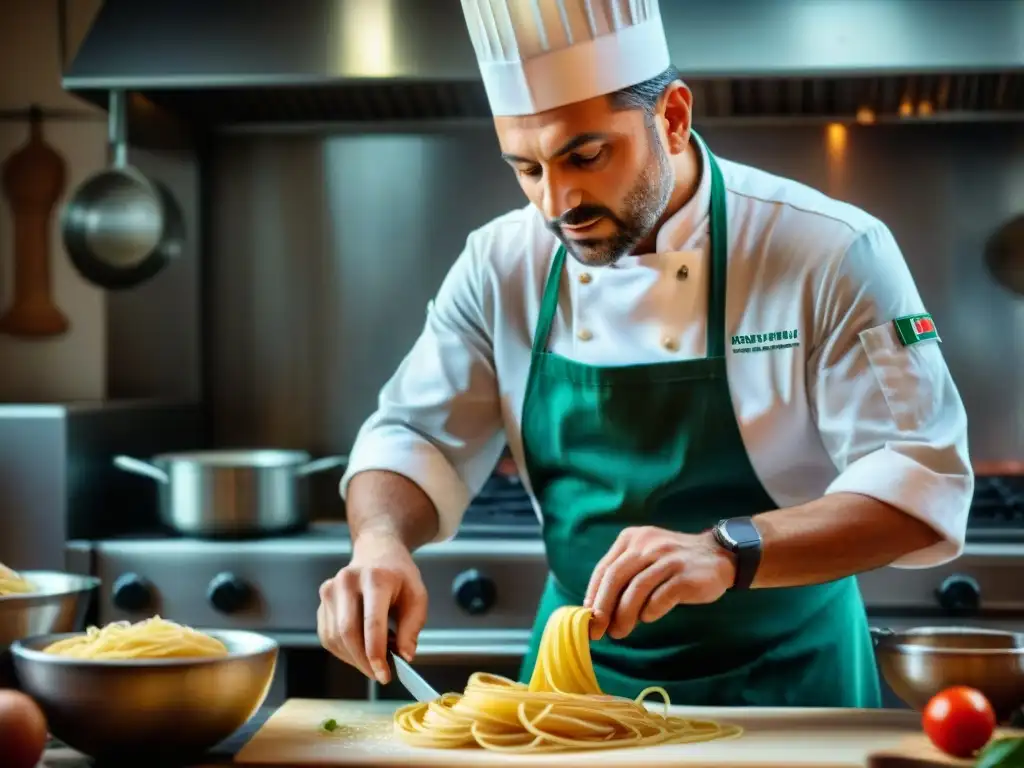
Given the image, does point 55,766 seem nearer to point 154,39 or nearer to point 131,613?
point 131,613

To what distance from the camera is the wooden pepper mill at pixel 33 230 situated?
11.8ft

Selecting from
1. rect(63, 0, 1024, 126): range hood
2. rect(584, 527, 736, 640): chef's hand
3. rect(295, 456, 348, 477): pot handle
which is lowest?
rect(584, 527, 736, 640): chef's hand

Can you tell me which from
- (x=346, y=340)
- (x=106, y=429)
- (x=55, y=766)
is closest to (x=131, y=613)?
(x=106, y=429)

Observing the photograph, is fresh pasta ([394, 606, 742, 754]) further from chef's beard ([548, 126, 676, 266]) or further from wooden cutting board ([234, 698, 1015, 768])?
chef's beard ([548, 126, 676, 266])

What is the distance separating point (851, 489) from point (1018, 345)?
1878 millimetres

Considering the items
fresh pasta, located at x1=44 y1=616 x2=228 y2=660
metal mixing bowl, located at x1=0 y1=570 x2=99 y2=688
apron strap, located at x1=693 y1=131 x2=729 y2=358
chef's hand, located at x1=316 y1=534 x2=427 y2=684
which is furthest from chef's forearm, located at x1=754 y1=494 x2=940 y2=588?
metal mixing bowl, located at x1=0 y1=570 x2=99 y2=688

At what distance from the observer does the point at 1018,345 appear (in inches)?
139

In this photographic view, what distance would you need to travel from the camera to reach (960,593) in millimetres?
2877

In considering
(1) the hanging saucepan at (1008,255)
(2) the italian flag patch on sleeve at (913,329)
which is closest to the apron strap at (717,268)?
(2) the italian flag patch on sleeve at (913,329)

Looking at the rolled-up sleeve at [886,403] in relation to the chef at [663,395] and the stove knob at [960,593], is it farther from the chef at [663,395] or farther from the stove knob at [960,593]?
the stove knob at [960,593]

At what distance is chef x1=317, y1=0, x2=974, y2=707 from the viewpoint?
6.08 feet

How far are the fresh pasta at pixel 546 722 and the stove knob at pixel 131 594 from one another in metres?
1.40

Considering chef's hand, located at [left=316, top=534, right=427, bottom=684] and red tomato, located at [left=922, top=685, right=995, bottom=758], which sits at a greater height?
chef's hand, located at [left=316, top=534, right=427, bottom=684]

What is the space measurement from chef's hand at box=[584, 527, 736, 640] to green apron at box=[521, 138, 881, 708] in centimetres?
39
